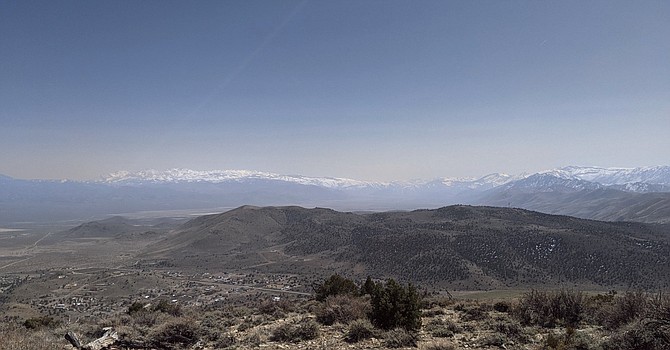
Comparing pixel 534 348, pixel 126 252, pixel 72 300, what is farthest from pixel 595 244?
pixel 126 252

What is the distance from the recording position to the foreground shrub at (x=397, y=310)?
13469mm

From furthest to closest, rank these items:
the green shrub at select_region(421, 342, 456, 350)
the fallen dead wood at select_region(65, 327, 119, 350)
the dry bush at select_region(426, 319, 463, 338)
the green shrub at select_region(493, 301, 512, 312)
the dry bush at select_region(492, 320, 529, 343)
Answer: the green shrub at select_region(493, 301, 512, 312)
the dry bush at select_region(426, 319, 463, 338)
the dry bush at select_region(492, 320, 529, 343)
the fallen dead wood at select_region(65, 327, 119, 350)
the green shrub at select_region(421, 342, 456, 350)

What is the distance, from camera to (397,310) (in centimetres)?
1363

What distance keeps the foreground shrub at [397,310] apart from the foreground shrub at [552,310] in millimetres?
4036

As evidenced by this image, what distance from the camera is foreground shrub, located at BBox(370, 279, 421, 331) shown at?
1347cm

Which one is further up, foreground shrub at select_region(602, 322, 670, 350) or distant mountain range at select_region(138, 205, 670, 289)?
foreground shrub at select_region(602, 322, 670, 350)

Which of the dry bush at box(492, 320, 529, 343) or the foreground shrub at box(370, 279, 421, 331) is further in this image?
the foreground shrub at box(370, 279, 421, 331)

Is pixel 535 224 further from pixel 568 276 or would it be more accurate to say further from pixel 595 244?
pixel 568 276

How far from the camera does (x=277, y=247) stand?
561ft

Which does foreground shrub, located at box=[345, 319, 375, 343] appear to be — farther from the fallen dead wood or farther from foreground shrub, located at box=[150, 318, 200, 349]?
the fallen dead wood

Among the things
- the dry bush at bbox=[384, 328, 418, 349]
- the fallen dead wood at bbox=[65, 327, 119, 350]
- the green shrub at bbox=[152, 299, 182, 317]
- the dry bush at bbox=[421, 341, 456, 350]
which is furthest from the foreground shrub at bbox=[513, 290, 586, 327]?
the green shrub at bbox=[152, 299, 182, 317]

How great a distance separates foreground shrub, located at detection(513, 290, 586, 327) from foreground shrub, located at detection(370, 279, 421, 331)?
13.2ft

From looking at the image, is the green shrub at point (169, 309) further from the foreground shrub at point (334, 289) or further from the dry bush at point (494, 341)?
the dry bush at point (494, 341)

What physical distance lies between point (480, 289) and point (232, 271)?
268 feet
